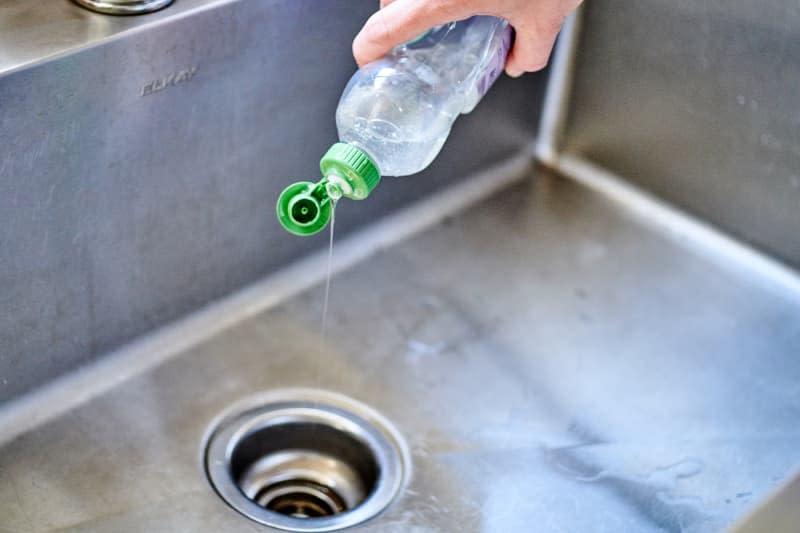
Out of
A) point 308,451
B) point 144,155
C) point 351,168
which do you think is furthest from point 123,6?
point 308,451

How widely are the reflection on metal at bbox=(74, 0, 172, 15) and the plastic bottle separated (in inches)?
5.8

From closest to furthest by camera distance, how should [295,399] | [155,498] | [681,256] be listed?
1. [155,498]
2. [295,399]
3. [681,256]

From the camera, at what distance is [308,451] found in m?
0.91

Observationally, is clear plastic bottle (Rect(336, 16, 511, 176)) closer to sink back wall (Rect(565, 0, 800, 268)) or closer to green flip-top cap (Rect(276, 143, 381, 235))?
green flip-top cap (Rect(276, 143, 381, 235))

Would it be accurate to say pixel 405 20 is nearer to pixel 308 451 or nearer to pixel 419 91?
pixel 419 91

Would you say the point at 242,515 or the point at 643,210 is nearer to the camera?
the point at 242,515

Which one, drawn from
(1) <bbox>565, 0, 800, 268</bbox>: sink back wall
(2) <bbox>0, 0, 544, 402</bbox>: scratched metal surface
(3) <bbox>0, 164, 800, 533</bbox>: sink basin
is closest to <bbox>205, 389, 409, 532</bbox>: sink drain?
(3) <bbox>0, 164, 800, 533</bbox>: sink basin

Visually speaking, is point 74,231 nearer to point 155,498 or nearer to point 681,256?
point 155,498

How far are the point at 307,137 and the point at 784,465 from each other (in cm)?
44

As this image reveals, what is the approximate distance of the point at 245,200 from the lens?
932 mm

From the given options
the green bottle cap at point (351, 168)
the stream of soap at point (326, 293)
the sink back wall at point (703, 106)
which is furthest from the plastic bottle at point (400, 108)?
the sink back wall at point (703, 106)

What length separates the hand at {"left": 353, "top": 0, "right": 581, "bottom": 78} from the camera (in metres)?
0.75

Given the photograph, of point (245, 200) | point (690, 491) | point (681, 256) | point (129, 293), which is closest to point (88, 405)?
point (129, 293)

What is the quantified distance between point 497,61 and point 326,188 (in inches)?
7.9
